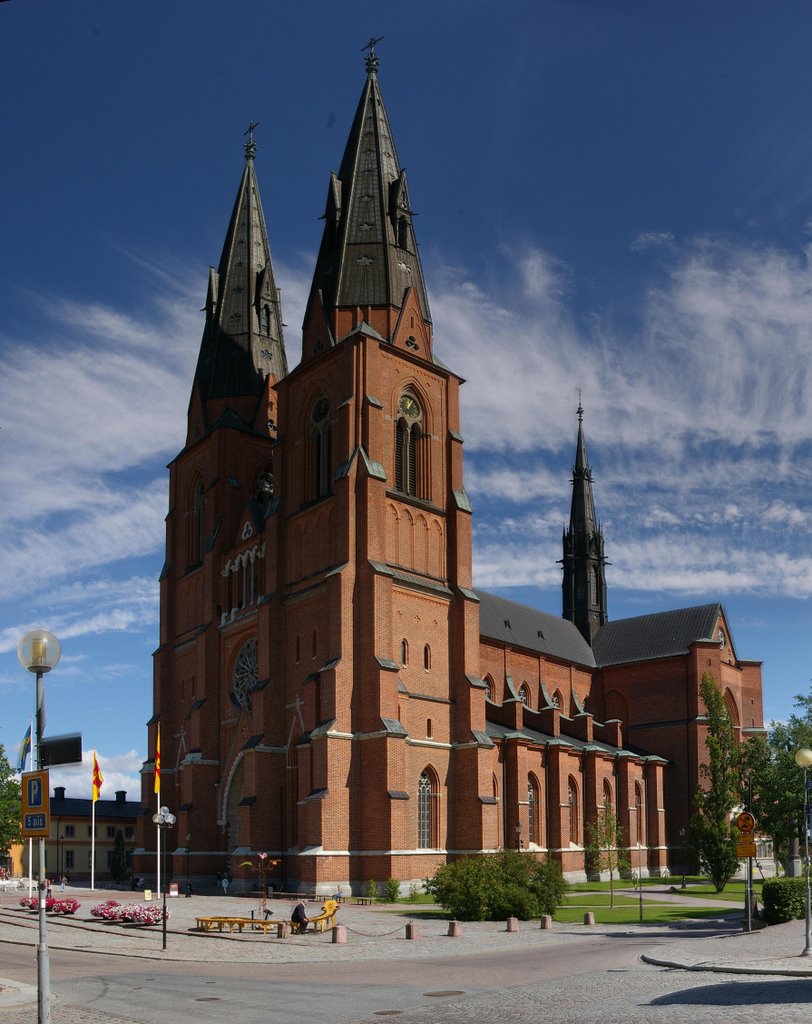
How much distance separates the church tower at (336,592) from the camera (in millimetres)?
50938

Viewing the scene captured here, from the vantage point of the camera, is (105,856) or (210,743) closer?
(210,743)

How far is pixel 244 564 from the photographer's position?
62469 millimetres

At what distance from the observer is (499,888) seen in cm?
3922

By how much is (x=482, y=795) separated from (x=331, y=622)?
11510mm

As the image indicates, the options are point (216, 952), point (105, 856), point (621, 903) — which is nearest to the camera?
point (216, 952)

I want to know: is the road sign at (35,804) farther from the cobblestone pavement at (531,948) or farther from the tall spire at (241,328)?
the tall spire at (241,328)

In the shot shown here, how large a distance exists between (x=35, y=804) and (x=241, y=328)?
57208 millimetres

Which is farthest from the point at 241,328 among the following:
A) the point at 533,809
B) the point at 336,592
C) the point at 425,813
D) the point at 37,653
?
the point at 37,653

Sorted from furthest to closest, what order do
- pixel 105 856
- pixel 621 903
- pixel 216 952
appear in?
pixel 105 856
pixel 621 903
pixel 216 952

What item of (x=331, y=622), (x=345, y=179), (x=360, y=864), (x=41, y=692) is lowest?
(x=360, y=864)

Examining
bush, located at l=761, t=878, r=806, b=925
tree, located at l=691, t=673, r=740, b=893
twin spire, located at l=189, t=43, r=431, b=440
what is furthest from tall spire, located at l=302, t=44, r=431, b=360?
bush, located at l=761, t=878, r=806, b=925

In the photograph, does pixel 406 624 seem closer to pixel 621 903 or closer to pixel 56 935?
pixel 621 903

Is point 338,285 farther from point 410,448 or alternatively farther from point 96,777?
point 96,777

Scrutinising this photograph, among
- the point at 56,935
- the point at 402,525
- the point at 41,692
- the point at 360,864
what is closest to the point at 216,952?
the point at 56,935
